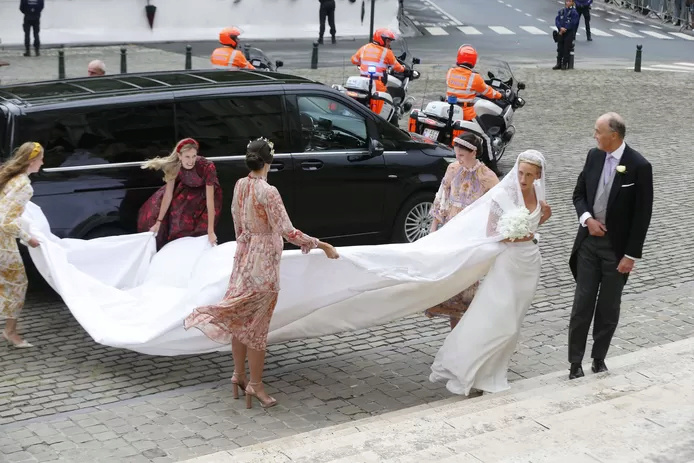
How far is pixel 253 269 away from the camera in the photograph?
7531mm

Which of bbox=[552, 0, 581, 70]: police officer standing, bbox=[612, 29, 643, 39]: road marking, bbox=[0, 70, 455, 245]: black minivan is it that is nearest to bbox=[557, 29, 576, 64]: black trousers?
bbox=[552, 0, 581, 70]: police officer standing

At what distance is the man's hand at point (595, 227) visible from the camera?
7711 mm

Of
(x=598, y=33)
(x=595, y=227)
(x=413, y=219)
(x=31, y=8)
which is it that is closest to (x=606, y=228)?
(x=595, y=227)

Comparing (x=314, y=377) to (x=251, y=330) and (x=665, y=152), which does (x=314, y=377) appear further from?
(x=665, y=152)

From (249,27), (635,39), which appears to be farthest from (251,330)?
(635,39)

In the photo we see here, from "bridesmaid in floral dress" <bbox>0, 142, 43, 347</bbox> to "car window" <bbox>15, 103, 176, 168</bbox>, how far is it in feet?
2.69

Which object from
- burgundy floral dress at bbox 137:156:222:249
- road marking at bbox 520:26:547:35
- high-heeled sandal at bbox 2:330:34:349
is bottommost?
high-heeled sandal at bbox 2:330:34:349

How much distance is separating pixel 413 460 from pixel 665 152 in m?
13.3

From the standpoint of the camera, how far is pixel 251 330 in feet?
25.1

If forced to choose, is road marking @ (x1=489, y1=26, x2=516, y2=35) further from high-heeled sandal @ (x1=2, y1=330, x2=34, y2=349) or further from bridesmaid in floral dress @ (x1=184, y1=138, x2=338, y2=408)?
bridesmaid in floral dress @ (x1=184, y1=138, x2=338, y2=408)

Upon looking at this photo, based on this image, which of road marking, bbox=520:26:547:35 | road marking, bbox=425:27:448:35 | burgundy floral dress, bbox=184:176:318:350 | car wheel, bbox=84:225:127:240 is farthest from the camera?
road marking, bbox=520:26:547:35

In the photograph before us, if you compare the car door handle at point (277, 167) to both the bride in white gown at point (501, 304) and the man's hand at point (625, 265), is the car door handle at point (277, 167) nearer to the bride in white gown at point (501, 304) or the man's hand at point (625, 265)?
the bride in white gown at point (501, 304)

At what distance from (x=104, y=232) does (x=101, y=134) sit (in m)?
0.84

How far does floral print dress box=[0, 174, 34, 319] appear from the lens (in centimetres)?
859
